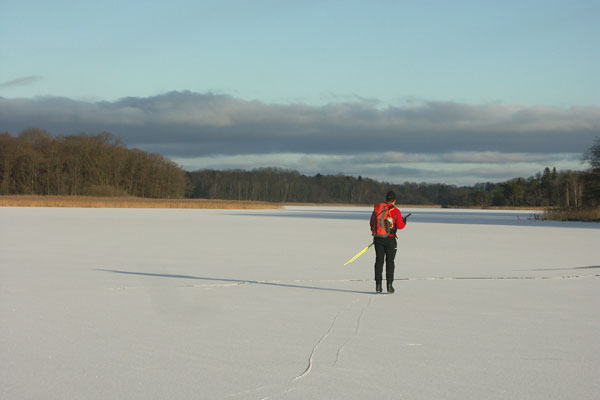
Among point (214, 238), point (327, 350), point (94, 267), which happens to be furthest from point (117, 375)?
point (214, 238)

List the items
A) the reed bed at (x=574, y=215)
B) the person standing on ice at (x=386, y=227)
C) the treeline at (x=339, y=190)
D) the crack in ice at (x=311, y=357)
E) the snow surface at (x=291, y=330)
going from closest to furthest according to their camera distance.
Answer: the snow surface at (x=291, y=330)
the crack in ice at (x=311, y=357)
the person standing on ice at (x=386, y=227)
the reed bed at (x=574, y=215)
the treeline at (x=339, y=190)

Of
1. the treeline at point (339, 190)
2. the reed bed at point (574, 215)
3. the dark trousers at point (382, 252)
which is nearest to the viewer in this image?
the dark trousers at point (382, 252)

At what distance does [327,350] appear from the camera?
4.77 metres

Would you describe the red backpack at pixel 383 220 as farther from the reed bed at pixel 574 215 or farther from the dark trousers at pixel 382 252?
the reed bed at pixel 574 215

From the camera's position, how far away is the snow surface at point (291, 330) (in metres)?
3.91

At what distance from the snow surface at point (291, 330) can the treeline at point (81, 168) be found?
6383 centimetres

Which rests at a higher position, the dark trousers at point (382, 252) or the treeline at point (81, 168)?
the treeline at point (81, 168)

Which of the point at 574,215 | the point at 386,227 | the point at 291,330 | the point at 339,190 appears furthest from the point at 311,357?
the point at 339,190

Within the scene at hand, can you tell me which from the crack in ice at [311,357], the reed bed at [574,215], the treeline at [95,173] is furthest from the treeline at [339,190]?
the crack in ice at [311,357]

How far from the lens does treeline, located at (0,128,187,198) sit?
242ft

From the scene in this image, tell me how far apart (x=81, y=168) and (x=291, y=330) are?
→ 7689 cm

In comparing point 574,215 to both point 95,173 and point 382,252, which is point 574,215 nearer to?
point 382,252

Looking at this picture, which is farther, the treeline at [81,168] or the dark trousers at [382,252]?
the treeline at [81,168]

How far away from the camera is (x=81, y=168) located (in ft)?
253
